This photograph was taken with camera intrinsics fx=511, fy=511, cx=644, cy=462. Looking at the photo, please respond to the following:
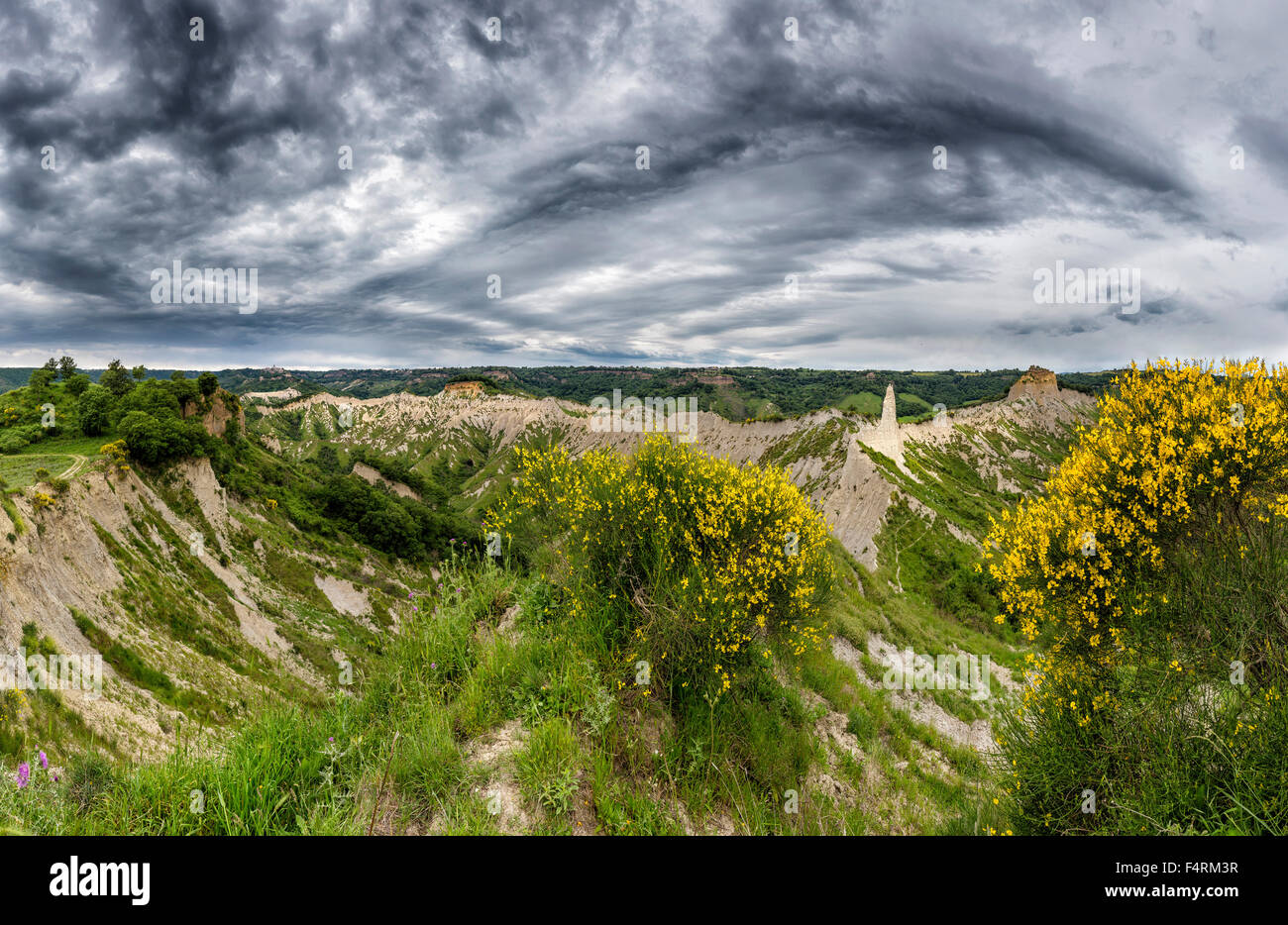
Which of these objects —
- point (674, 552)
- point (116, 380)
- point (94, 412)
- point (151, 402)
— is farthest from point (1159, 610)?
point (116, 380)

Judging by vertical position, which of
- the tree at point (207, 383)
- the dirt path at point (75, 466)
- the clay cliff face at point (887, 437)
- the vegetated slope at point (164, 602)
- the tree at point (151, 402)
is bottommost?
the vegetated slope at point (164, 602)

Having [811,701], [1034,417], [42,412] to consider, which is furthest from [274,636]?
[1034,417]

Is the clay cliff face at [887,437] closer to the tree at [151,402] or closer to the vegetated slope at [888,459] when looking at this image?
the vegetated slope at [888,459]

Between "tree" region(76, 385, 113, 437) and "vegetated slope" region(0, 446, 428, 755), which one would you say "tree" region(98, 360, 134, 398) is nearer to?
"tree" region(76, 385, 113, 437)

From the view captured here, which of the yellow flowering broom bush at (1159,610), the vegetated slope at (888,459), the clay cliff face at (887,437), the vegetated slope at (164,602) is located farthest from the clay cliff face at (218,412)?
the clay cliff face at (887,437)

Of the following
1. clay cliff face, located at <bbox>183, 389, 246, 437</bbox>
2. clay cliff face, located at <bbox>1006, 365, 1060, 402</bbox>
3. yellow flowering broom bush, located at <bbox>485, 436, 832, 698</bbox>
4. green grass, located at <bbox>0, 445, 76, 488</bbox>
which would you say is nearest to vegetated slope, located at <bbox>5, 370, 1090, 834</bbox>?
yellow flowering broom bush, located at <bbox>485, 436, 832, 698</bbox>

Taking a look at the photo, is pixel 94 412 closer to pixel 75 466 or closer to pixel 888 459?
pixel 75 466
